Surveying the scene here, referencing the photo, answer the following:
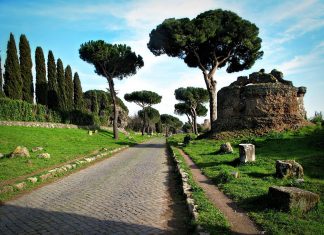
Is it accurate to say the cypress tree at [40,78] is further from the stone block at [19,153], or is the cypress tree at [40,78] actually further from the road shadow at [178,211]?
the road shadow at [178,211]

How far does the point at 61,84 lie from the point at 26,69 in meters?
7.59

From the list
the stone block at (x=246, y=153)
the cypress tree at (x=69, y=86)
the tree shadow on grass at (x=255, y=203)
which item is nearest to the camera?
the tree shadow on grass at (x=255, y=203)

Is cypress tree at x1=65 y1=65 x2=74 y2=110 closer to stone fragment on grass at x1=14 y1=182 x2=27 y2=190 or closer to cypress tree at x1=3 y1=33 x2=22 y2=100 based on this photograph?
cypress tree at x1=3 y1=33 x2=22 y2=100

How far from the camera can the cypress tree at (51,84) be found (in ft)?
157

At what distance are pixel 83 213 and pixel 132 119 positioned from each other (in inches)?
3656

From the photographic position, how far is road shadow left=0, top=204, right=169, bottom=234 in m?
6.10

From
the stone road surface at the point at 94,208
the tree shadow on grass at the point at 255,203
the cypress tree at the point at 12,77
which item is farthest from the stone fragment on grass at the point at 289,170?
the cypress tree at the point at 12,77

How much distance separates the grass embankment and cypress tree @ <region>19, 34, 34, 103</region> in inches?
1273

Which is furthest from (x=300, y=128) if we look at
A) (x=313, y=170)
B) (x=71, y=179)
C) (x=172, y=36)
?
(x=71, y=179)

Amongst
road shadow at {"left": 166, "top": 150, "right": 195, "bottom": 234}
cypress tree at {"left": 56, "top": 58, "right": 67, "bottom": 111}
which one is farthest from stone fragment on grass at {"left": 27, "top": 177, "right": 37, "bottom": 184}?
cypress tree at {"left": 56, "top": 58, "right": 67, "bottom": 111}

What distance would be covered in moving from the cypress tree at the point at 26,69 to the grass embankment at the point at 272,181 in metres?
32.3

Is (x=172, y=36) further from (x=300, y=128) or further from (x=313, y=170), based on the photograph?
(x=313, y=170)

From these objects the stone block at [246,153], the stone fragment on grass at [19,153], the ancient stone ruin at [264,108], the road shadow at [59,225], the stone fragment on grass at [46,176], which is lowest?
the road shadow at [59,225]

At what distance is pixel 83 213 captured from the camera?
7.38m
